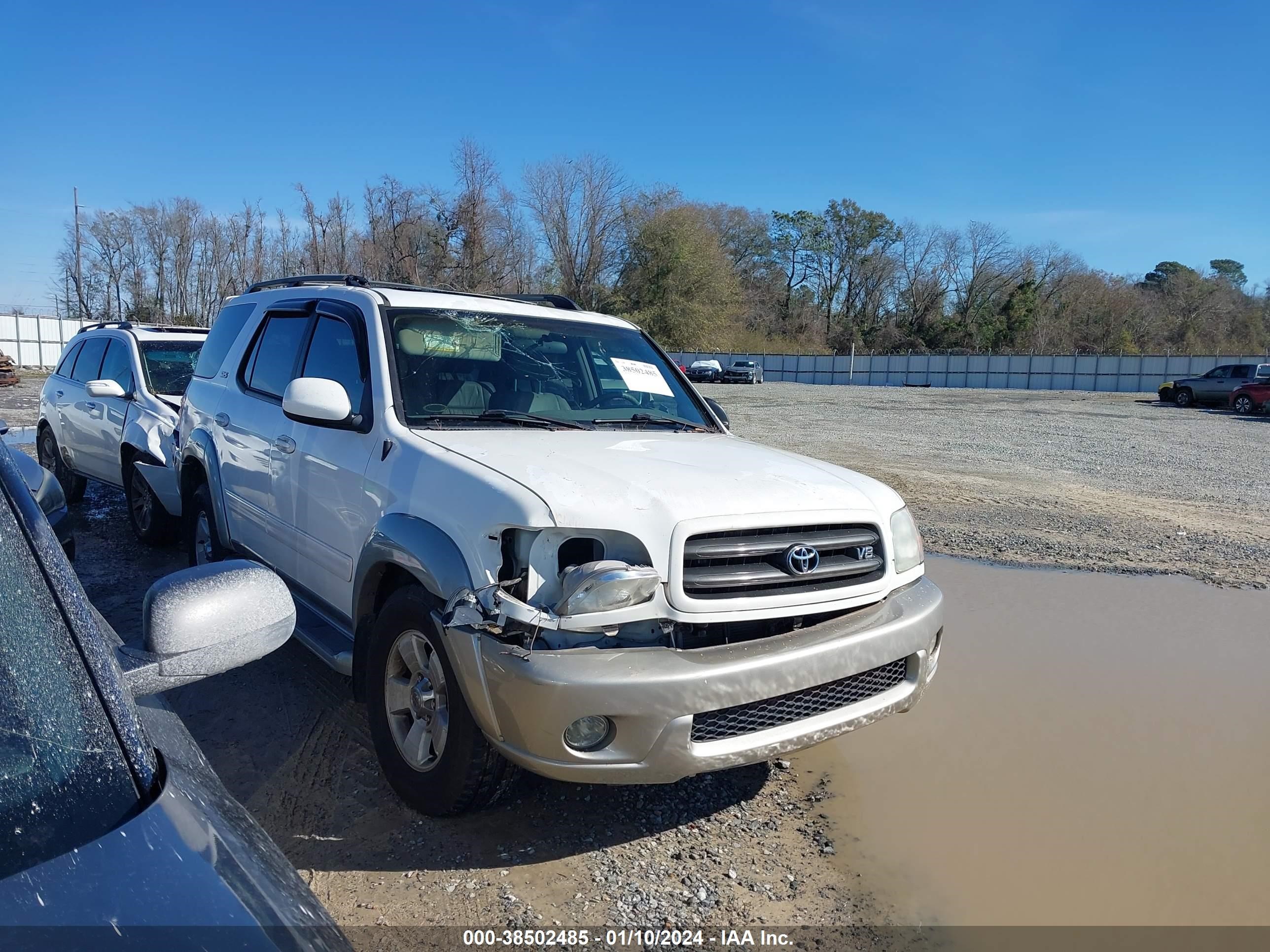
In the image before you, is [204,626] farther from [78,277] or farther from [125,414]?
[78,277]

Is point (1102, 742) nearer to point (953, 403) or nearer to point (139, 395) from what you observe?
point (139, 395)

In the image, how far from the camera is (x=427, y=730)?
3021mm

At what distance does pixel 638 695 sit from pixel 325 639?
1701mm

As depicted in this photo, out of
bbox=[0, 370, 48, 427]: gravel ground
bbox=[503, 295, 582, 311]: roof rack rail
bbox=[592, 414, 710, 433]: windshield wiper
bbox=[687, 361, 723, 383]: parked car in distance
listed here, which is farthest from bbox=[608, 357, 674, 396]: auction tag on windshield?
bbox=[687, 361, 723, 383]: parked car in distance

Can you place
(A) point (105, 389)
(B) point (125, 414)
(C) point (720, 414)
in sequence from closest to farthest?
(C) point (720, 414) < (A) point (105, 389) < (B) point (125, 414)

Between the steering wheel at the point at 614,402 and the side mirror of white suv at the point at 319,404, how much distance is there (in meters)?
1.12

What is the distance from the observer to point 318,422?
3510mm

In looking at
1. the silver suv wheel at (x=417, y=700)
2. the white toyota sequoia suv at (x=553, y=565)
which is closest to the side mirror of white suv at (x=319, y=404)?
the white toyota sequoia suv at (x=553, y=565)

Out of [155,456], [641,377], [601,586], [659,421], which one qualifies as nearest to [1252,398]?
[641,377]

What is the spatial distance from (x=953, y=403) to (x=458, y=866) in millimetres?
32175

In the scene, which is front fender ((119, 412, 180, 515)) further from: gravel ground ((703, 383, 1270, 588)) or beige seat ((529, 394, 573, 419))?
gravel ground ((703, 383, 1270, 588))

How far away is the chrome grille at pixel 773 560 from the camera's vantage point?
2.73m

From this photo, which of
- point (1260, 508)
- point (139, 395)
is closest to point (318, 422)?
point (139, 395)

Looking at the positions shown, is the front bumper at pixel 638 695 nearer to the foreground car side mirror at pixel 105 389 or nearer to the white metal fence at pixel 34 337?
the foreground car side mirror at pixel 105 389
